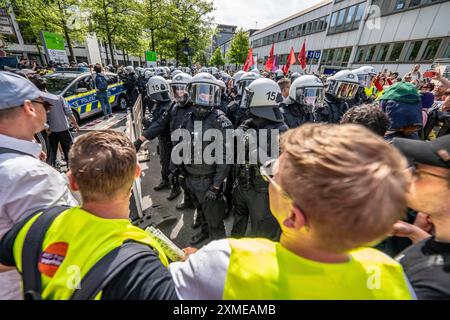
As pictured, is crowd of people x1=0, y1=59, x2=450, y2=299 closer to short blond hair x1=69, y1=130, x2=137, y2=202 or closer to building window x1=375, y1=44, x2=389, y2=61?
short blond hair x1=69, y1=130, x2=137, y2=202

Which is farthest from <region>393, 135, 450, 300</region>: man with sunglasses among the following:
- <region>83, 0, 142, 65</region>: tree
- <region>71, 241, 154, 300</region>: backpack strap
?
<region>83, 0, 142, 65</region>: tree

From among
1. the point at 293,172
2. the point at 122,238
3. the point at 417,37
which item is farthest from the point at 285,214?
the point at 417,37

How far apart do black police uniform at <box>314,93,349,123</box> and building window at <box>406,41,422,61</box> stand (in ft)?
50.4

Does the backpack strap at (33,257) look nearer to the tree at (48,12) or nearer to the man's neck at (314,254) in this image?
the man's neck at (314,254)

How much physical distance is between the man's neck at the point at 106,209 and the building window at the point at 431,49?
19.6 meters

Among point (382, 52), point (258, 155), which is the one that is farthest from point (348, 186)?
point (382, 52)

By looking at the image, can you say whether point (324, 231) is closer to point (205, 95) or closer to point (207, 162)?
point (207, 162)

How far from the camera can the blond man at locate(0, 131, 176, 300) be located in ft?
2.58

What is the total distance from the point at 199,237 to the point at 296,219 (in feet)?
9.36

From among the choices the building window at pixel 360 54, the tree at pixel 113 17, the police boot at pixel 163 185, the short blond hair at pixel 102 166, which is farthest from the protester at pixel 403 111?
the building window at pixel 360 54

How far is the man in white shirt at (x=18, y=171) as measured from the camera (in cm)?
117

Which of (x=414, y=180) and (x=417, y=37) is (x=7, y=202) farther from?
(x=417, y=37)

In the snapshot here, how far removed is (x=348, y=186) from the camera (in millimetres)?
563
